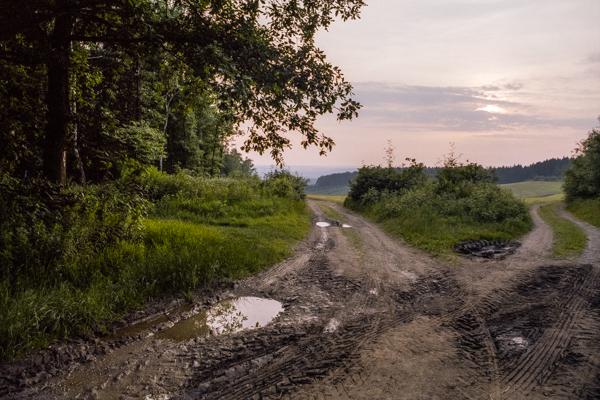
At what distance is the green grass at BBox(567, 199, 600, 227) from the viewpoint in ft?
74.1

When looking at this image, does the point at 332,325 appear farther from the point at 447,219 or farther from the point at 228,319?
the point at 447,219

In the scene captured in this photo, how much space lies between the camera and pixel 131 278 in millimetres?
6945

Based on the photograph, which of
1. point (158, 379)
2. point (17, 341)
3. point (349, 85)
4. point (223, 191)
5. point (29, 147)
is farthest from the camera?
point (223, 191)

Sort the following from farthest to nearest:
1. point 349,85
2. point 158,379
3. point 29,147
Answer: point 29,147 < point 349,85 < point 158,379

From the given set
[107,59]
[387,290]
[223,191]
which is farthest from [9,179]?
[223,191]

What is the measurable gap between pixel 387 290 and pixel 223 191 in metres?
13.0

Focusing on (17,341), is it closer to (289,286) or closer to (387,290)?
(289,286)

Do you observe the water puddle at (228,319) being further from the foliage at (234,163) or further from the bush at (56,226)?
the foliage at (234,163)

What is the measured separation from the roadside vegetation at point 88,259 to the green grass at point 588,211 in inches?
888

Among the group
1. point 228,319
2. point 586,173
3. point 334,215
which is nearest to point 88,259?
point 228,319

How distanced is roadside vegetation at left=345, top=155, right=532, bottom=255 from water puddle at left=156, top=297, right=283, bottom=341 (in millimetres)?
7260

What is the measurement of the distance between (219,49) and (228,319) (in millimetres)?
4576

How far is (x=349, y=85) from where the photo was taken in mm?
6863

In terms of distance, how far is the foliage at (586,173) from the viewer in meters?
32.1
